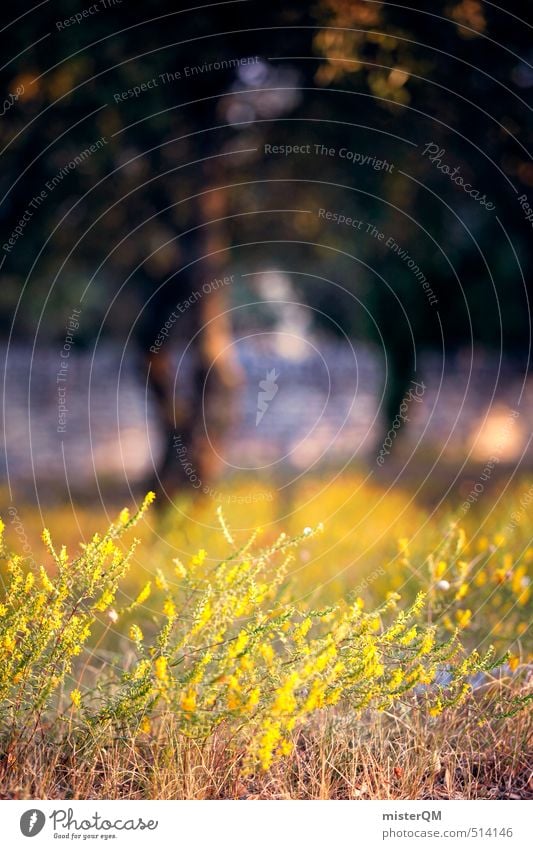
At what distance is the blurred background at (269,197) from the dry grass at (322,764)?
2.54m

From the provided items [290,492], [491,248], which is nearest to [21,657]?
[491,248]

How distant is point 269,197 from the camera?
589 cm

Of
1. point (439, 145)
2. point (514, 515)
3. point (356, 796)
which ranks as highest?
point (439, 145)

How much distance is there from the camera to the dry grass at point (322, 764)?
2375mm

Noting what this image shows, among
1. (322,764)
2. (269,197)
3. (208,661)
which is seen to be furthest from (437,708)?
(269,197)

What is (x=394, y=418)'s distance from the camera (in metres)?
7.78

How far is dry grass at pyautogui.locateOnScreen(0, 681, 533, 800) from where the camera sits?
2375mm

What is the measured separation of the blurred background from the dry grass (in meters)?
2.54

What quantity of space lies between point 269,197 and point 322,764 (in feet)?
14.3
